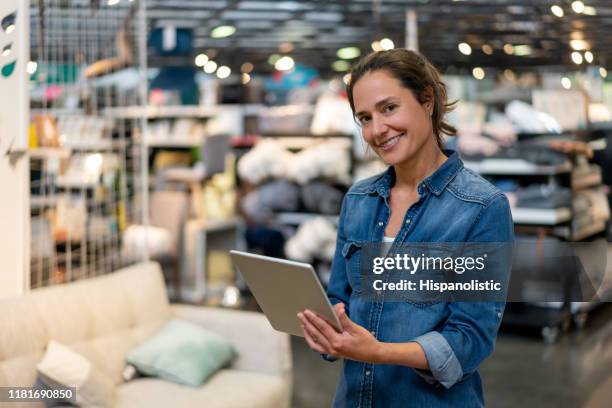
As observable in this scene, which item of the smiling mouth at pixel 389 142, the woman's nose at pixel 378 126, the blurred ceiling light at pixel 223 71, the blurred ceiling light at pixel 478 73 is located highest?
the woman's nose at pixel 378 126

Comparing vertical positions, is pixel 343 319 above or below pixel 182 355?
above

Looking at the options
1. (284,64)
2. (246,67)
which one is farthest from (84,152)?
(284,64)

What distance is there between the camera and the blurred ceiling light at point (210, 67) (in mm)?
12910

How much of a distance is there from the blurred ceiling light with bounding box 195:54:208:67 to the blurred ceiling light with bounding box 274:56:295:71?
2.23m

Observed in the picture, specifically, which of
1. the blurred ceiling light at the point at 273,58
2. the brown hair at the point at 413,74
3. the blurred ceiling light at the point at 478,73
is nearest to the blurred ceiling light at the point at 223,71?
the blurred ceiling light at the point at 273,58

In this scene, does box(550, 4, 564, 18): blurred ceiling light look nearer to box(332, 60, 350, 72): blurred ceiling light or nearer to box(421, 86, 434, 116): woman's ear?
box(421, 86, 434, 116): woman's ear

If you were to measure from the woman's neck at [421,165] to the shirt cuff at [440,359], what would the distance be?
0.32m

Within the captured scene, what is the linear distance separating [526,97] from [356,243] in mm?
→ 5125

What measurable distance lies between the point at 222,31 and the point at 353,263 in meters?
12.6

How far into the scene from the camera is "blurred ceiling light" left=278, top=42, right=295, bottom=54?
15297 mm

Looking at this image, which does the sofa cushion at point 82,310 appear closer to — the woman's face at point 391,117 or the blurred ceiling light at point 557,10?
the woman's face at point 391,117

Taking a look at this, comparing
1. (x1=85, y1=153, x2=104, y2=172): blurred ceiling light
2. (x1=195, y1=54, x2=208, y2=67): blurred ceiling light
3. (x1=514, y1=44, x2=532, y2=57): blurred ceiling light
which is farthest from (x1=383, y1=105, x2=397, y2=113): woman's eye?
(x1=195, y1=54, x2=208, y2=67): blurred ceiling light

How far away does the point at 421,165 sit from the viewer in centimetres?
168

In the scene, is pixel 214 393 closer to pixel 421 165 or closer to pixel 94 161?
pixel 421 165
